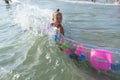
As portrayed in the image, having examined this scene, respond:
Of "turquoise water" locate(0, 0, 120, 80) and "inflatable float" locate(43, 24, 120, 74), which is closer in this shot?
"inflatable float" locate(43, 24, 120, 74)

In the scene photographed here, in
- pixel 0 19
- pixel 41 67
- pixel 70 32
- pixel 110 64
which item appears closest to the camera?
pixel 110 64

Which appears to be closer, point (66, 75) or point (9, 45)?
point (66, 75)

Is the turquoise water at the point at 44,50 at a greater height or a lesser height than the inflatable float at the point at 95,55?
lesser

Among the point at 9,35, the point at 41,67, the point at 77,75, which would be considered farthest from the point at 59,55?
the point at 9,35

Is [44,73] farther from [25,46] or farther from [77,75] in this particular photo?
[25,46]

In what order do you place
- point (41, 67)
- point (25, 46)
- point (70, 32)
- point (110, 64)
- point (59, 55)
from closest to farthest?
point (110, 64), point (41, 67), point (59, 55), point (25, 46), point (70, 32)

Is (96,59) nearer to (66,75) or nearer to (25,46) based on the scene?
(66,75)

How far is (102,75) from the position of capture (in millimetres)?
8875

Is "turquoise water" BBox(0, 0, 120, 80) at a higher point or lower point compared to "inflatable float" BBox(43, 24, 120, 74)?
lower

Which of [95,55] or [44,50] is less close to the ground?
[95,55]

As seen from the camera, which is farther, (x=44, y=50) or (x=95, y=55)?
(x=44, y=50)

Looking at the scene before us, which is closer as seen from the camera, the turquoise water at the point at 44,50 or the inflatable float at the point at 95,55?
the inflatable float at the point at 95,55

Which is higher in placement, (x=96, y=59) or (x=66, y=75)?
(x=96, y=59)

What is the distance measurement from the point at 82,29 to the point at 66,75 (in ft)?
24.2
